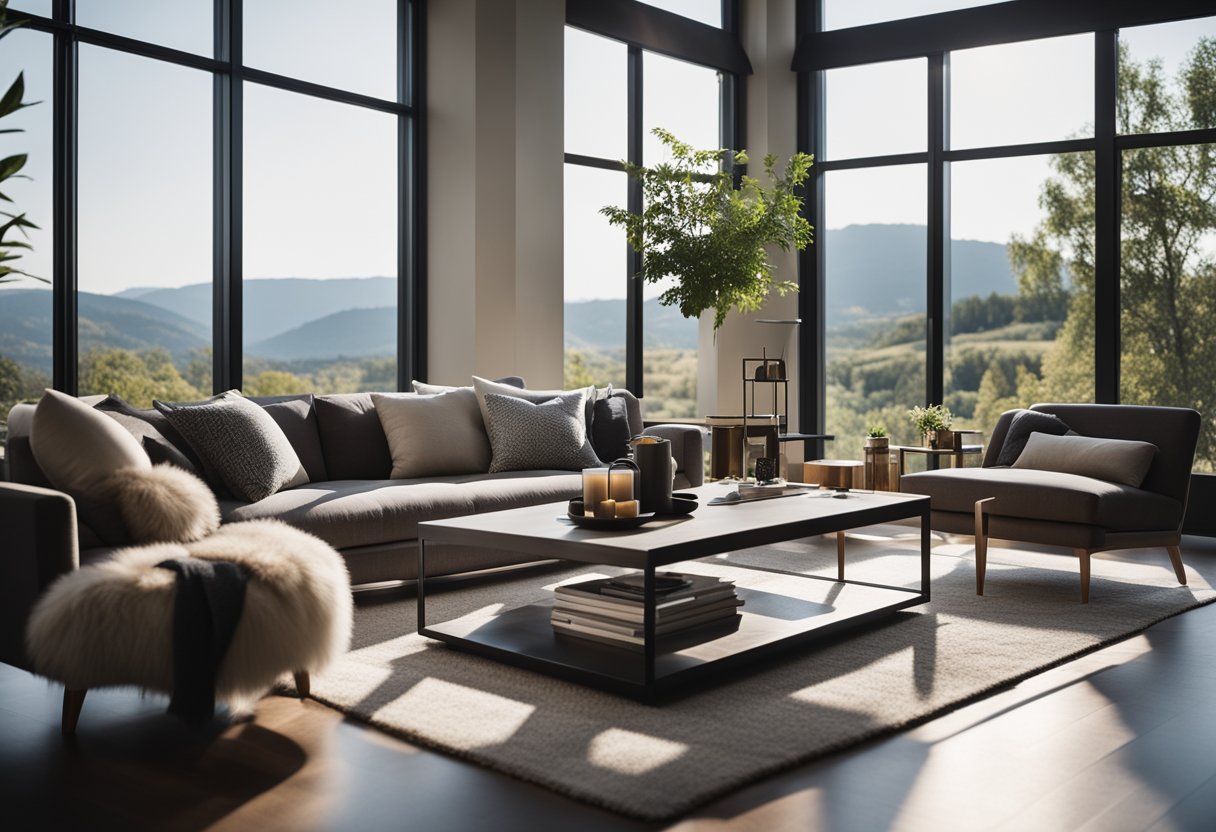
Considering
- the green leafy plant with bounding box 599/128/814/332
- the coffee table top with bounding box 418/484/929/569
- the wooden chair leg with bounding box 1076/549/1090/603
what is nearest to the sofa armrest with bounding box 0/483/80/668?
the coffee table top with bounding box 418/484/929/569

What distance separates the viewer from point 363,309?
6121 mm

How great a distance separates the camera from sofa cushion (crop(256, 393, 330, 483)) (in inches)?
176

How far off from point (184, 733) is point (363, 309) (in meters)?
3.71

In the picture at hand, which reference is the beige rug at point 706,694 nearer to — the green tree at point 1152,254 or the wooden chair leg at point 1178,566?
the wooden chair leg at point 1178,566

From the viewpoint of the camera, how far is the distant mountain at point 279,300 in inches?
206

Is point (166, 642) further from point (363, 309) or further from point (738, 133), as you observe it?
point (738, 133)

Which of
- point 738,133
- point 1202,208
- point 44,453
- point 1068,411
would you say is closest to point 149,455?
point 44,453

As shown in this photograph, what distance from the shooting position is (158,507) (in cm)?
312

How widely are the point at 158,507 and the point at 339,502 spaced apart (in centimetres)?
91

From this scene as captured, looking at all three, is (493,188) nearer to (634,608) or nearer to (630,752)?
(634,608)

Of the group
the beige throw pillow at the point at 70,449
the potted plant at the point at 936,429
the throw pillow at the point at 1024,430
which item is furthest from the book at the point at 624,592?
the potted plant at the point at 936,429

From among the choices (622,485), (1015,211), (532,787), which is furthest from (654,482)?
(1015,211)

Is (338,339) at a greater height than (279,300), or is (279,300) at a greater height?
(279,300)

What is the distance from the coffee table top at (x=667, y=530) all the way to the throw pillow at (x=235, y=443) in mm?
876
